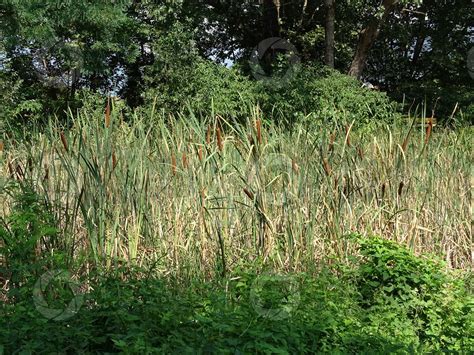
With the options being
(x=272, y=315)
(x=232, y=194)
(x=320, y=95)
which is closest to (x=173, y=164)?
(x=232, y=194)

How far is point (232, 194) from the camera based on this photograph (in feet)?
13.7

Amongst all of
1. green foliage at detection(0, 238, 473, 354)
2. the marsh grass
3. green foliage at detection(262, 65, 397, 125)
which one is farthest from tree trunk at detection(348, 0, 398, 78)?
green foliage at detection(0, 238, 473, 354)

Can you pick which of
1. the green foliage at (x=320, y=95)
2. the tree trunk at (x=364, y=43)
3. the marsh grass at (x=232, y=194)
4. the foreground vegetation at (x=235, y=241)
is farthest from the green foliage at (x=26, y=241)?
the tree trunk at (x=364, y=43)

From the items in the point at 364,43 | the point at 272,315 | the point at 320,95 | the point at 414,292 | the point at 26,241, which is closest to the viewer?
the point at 272,315

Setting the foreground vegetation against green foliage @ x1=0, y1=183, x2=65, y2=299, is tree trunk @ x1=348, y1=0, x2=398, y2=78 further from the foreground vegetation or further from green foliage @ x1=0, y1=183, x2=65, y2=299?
green foliage @ x1=0, y1=183, x2=65, y2=299

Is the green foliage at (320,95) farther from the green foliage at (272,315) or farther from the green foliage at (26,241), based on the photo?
the green foliage at (26,241)

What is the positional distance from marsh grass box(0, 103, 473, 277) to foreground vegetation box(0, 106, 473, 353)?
14mm

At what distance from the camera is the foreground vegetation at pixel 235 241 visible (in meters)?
2.84

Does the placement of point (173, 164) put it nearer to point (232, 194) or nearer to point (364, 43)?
point (232, 194)

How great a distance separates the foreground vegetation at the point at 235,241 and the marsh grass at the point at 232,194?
1 centimetres

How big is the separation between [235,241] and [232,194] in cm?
33

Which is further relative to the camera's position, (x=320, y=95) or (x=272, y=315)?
(x=320, y=95)

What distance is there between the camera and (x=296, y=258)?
3.95m

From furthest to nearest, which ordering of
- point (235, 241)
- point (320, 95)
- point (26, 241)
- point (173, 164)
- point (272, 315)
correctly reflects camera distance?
1. point (320, 95)
2. point (173, 164)
3. point (235, 241)
4. point (26, 241)
5. point (272, 315)
